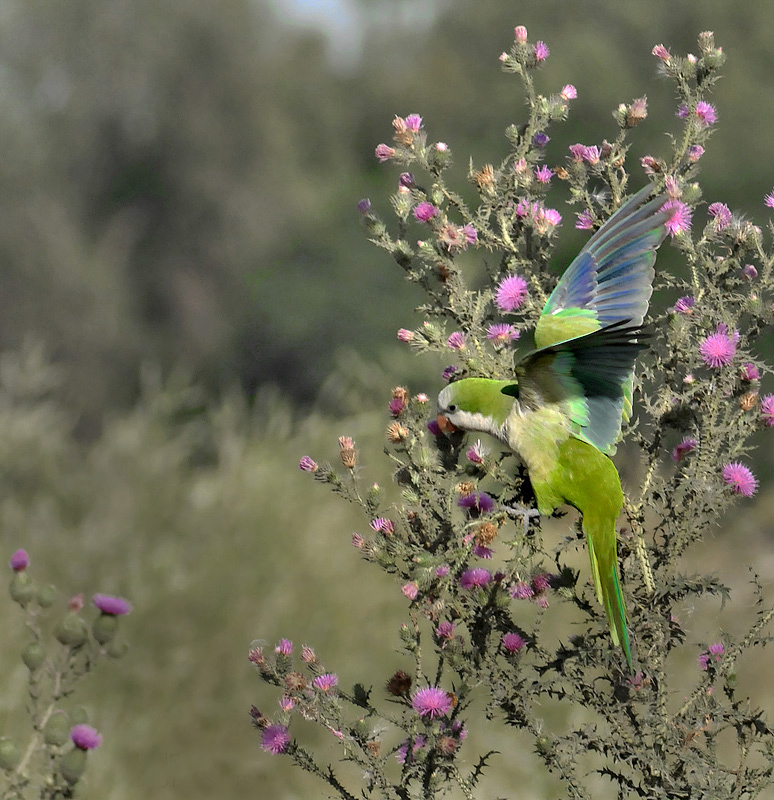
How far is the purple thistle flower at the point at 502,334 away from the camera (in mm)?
1794

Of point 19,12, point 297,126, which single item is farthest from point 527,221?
point 19,12

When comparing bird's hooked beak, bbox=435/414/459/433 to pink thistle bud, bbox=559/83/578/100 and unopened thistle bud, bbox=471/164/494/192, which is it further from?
pink thistle bud, bbox=559/83/578/100

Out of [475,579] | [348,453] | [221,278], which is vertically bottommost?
[475,579]

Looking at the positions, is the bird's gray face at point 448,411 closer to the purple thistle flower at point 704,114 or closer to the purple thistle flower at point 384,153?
the purple thistle flower at point 384,153

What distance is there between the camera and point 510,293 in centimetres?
182

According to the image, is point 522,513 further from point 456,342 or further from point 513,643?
point 456,342

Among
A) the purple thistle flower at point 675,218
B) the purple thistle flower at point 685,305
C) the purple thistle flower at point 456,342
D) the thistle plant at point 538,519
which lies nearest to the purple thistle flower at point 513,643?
the thistle plant at point 538,519

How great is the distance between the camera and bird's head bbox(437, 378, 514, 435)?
1.75m

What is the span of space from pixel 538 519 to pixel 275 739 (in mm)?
618

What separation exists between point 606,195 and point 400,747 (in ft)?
3.84

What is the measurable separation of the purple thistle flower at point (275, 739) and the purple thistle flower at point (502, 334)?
31.4 inches

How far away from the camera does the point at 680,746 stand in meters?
1.62

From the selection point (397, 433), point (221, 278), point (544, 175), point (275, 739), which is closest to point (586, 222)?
point (544, 175)

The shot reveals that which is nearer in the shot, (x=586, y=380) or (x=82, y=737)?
(x=82, y=737)
